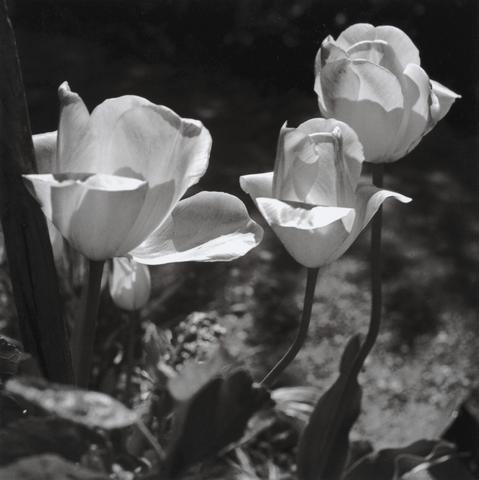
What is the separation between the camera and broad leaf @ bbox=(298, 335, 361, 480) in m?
0.43

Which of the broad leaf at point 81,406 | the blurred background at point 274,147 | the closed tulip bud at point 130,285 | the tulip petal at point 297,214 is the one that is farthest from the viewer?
the blurred background at point 274,147

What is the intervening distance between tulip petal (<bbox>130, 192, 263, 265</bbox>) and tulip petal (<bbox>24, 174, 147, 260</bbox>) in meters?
0.03

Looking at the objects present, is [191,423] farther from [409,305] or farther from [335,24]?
[335,24]

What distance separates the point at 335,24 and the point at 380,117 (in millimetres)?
1728

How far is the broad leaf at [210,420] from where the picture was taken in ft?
0.95

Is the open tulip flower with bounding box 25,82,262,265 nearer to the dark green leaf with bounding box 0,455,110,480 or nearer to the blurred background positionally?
the dark green leaf with bounding box 0,455,110,480

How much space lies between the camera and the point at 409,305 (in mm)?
1595

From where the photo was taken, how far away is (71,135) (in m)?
0.32

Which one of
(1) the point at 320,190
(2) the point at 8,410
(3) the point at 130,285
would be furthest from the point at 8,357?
(3) the point at 130,285

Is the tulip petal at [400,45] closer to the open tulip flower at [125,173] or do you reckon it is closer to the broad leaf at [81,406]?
the open tulip flower at [125,173]

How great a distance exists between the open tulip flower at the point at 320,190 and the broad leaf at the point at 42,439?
0.39ft

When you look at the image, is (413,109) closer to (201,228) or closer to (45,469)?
(201,228)

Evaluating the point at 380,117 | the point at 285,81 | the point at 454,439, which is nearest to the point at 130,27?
the point at 285,81

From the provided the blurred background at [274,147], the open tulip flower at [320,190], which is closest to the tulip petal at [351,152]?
the open tulip flower at [320,190]
